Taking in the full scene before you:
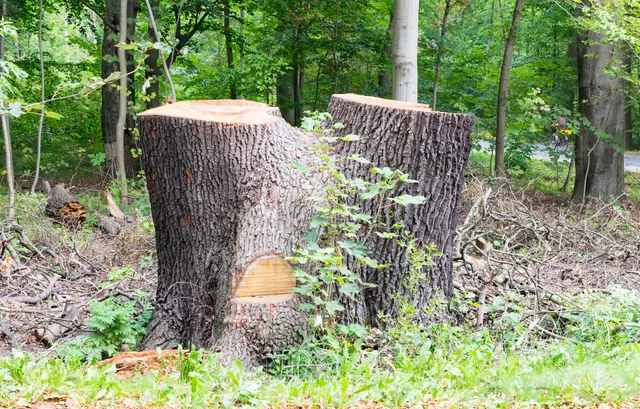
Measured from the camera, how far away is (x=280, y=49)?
1477 centimetres

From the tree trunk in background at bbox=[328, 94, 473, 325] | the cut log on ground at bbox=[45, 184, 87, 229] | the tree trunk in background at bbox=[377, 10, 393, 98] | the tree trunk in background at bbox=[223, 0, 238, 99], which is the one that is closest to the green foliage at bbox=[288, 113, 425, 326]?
the tree trunk in background at bbox=[328, 94, 473, 325]

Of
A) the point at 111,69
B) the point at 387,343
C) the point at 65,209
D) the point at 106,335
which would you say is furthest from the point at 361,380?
the point at 111,69

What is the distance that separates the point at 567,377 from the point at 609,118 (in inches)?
392

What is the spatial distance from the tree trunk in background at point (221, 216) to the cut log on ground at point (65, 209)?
5232 millimetres

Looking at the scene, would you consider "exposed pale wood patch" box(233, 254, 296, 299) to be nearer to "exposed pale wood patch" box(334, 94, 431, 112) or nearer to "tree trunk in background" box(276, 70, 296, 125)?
"exposed pale wood patch" box(334, 94, 431, 112)

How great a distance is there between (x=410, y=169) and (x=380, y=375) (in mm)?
1611

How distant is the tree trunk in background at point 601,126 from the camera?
12.5 m

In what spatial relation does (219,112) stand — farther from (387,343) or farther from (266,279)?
(387,343)

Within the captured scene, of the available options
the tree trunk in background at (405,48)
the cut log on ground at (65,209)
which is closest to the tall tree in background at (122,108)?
the cut log on ground at (65,209)

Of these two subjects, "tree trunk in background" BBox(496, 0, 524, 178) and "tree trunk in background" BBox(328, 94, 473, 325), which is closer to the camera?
"tree trunk in background" BBox(328, 94, 473, 325)

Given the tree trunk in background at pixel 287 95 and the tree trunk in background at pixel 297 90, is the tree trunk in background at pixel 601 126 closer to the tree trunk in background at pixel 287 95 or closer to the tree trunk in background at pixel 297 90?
the tree trunk in background at pixel 297 90

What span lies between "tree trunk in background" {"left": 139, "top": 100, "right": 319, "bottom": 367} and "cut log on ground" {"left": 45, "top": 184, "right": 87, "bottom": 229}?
5.23 m

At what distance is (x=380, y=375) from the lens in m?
4.06

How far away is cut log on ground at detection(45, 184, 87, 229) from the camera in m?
9.66
